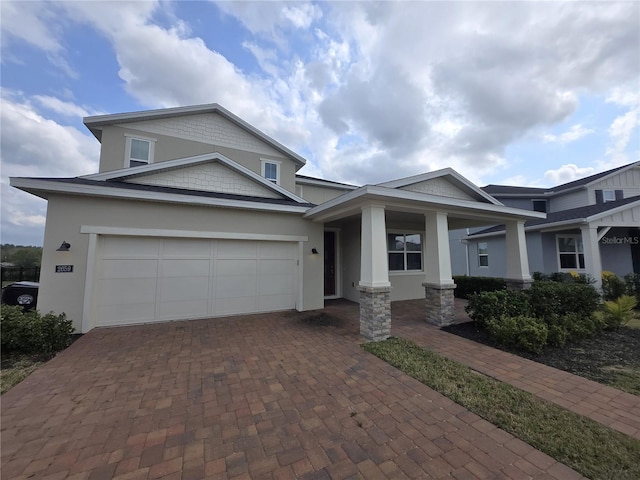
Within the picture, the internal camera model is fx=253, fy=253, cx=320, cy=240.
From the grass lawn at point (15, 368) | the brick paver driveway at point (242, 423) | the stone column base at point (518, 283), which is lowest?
the brick paver driveway at point (242, 423)

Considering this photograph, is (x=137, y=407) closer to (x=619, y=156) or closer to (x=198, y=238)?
(x=198, y=238)

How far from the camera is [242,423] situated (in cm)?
278

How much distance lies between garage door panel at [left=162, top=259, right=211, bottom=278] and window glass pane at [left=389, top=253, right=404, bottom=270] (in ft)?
22.2

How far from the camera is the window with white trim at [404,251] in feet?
33.8

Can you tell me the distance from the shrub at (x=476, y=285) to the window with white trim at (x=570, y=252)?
3832 millimetres

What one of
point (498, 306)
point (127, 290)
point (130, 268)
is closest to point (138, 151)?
point (130, 268)

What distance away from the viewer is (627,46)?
24.1 ft

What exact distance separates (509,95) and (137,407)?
14922 mm

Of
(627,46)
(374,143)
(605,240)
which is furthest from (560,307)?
(374,143)

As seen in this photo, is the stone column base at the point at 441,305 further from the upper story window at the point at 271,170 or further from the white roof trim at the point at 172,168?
the upper story window at the point at 271,170

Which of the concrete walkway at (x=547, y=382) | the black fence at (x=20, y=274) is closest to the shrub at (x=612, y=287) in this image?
the concrete walkway at (x=547, y=382)

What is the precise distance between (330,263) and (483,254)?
32.2 ft

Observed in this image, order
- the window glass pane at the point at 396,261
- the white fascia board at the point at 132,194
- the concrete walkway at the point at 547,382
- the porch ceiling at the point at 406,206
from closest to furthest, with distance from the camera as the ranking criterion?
1. the concrete walkway at the point at 547,382
2. the white fascia board at the point at 132,194
3. the porch ceiling at the point at 406,206
4. the window glass pane at the point at 396,261

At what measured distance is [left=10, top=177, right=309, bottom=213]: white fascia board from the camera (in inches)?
211
